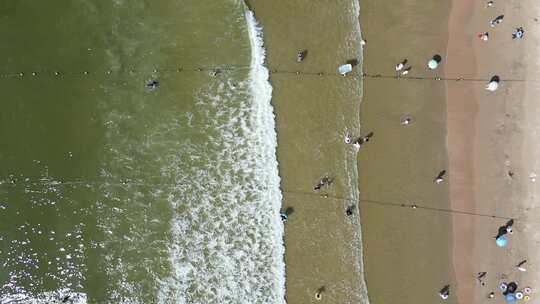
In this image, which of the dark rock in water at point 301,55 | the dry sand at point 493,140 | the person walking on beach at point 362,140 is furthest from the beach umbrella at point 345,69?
the dry sand at point 493,140

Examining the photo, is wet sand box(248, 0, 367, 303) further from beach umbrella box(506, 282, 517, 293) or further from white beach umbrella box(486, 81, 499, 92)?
beach umbrella box(506, 282, 517, 293)

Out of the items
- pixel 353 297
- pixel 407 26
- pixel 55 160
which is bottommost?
pixel 353 297

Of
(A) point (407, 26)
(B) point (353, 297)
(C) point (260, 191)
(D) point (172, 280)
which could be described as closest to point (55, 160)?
(D) point (172, 280)

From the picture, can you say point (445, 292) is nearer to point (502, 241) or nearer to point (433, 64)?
point (502, 241)

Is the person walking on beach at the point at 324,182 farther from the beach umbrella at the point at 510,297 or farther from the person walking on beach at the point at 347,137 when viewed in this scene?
the beach umbrella at the point at 510,297

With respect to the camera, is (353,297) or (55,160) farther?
(55,160)

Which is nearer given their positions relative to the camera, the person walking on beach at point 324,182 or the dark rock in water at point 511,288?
the dark rock in water at point 511,288

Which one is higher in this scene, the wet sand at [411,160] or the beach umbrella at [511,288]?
the wet sand at [411,160]

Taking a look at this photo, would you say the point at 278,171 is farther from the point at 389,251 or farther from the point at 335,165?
the point at 389,251

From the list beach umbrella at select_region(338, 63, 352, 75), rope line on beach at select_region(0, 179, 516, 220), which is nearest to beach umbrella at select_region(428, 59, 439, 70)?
beach umbrella at select_region(338, 63, 352, 75)
